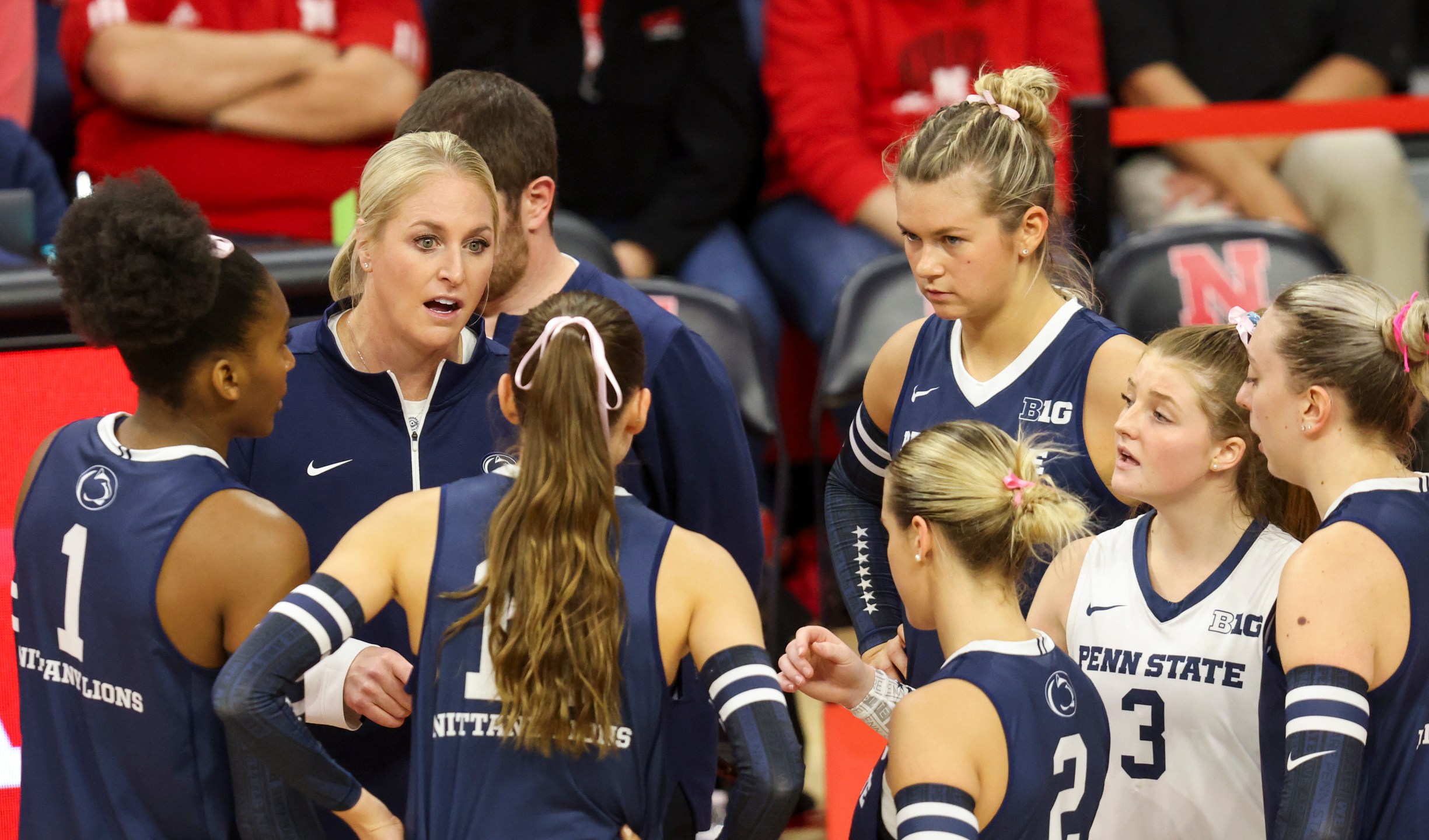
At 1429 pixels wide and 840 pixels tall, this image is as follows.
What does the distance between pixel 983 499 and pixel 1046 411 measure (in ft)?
1.79

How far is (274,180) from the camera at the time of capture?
499cm

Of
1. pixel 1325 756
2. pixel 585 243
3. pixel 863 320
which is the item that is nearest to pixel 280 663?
pixel 1325 756

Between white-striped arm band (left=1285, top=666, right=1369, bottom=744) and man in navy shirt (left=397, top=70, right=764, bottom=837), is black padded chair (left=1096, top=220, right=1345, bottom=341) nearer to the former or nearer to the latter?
man in navy shirt (left=397, top=70, right=764, bottom=837)

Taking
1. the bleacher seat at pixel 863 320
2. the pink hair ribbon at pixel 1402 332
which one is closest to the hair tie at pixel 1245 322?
the pink hair ribbon at pixel 1402 332

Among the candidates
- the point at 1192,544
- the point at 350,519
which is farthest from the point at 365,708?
the point at 1192,544

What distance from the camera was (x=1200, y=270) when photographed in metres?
4.81

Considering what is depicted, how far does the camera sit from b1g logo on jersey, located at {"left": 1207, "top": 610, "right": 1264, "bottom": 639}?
229 centimetres

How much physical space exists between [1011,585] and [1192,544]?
16.4 inches

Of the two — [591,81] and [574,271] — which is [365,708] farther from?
[591,81]

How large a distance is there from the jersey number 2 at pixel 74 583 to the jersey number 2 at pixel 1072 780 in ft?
4.35

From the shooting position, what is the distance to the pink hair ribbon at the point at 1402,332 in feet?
6.93

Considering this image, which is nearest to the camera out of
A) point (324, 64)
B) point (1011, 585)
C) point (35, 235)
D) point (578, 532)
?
point (578, 532)

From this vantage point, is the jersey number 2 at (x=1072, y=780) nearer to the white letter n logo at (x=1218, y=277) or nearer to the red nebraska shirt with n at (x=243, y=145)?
the white letter n logo at (x=1218, y=277)

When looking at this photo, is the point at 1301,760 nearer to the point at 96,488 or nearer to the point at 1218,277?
the point at 96,488
